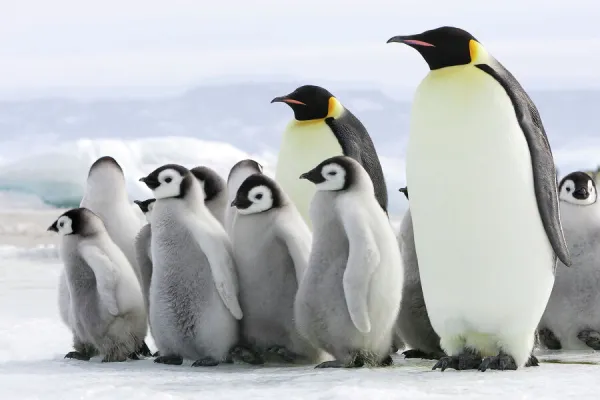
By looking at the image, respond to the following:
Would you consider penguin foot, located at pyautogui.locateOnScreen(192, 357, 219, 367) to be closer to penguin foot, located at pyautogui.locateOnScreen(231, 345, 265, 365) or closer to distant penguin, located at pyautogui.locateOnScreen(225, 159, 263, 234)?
penguin foot, located at pyautogui.locateOnScreen(231, 345, 265, 365)

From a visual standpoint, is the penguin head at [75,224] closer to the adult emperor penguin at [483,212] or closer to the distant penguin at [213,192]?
the distant penguin at [213,192]

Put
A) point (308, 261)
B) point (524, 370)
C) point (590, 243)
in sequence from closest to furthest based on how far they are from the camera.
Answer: point (524, 370) < point (308, 261) < point (590, 243)

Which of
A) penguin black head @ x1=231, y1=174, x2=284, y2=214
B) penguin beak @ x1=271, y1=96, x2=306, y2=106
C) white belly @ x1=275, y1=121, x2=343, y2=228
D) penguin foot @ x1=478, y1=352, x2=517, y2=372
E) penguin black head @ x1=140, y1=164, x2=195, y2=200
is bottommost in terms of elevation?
penguin foot @ x1=478, y1=352, x2=517, y2=372

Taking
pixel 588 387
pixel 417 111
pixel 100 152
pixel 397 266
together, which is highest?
pixel 100 152

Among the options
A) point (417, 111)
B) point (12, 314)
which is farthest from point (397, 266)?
point (12, 314)

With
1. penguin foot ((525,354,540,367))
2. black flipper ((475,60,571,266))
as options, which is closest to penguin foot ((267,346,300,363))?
penguin foot ((525,354,540,367))

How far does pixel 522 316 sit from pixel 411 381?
65cm

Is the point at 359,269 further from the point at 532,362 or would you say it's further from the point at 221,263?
the point at 532,362

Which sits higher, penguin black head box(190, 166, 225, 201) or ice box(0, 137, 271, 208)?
ice box(0, 137, 271, 208)

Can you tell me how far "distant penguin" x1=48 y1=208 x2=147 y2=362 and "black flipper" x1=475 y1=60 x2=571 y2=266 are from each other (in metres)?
1.89

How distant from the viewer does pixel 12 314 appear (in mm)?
7246

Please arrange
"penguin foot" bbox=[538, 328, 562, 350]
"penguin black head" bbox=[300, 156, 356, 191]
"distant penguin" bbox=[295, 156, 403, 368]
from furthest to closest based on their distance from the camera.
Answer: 1. "penguin foot" bbox=[538, 328, 562, 350]
2. "penguin black head" bbox=[300, 156, 356, 191]
3. "distant penguin" bbox=[295, 156, 403, 368]

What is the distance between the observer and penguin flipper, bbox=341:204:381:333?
397 centimetres

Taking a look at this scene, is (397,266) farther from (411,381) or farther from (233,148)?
(233,148)
